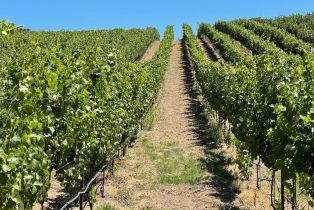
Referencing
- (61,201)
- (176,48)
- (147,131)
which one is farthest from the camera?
(176,48)

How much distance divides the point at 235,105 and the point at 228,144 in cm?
336

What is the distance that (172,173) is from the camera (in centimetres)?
1338

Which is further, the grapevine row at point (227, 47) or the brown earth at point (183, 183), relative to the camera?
the grapevine row at point (227, 47)

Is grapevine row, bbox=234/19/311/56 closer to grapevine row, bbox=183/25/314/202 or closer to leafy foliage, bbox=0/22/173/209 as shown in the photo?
grapevine row, bbox=183/25/314/202

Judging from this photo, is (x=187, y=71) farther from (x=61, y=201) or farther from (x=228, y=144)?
(x=61, y=201)

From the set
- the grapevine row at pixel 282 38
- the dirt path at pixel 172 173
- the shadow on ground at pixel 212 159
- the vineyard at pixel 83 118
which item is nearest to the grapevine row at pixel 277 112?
the vineyard at pixel 83 118

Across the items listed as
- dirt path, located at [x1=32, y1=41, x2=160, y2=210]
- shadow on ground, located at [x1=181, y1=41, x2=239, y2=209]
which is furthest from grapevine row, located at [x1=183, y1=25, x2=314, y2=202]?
dirt path, located at [x1=32, y1=41, x2=160, y2=210]

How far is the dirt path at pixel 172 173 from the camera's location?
36.4ft

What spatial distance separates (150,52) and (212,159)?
33.8 meters

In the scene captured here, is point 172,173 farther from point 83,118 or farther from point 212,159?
point 83,118

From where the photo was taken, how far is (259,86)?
11477mm

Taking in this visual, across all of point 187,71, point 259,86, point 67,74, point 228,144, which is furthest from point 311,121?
point 187,71

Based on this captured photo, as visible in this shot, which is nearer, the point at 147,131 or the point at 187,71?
the point at 147,131

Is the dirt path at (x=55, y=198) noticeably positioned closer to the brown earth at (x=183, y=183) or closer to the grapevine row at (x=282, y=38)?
the brown earth at (x=183, y=183)
